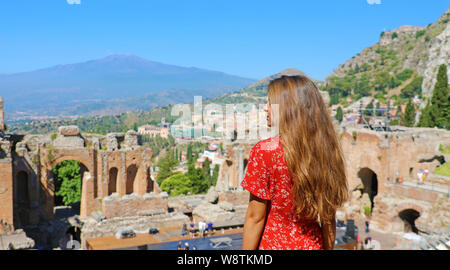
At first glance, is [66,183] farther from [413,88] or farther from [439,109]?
[413,88]

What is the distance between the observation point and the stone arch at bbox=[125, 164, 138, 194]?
24581 mm

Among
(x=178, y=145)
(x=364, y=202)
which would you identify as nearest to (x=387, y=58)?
(x=178, y=145)

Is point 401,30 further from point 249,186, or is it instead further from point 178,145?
point 249,186

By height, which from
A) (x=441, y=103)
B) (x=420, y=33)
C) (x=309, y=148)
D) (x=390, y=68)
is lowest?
(x=309, y=148)

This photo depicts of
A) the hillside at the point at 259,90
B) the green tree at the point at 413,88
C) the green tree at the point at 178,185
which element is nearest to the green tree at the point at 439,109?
the hillside at the point at 259,90

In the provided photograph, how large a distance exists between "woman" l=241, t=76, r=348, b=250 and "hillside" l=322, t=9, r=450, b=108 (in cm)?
8430

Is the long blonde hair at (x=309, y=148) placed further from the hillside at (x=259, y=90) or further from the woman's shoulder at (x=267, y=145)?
the hillside at (x=259, y=90)

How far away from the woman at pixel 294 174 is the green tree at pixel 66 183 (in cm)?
2843

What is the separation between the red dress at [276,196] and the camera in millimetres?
2615

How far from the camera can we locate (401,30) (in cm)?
12725

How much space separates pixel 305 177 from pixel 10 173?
59.3 feet

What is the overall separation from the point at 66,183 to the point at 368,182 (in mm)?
20500

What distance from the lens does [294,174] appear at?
2.66 m

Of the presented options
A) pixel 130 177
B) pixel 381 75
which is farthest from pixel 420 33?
pixel 130 177
